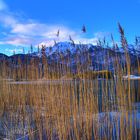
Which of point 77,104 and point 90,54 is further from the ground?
point 90,54

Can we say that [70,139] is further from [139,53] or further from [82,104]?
[139,53]

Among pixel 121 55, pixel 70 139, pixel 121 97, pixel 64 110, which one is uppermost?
pixel 121 55

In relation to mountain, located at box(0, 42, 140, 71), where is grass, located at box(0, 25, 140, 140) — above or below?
below

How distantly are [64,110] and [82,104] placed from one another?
251mm

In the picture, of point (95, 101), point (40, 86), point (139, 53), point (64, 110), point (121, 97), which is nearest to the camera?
point (139, 53)

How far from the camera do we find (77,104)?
2875mm

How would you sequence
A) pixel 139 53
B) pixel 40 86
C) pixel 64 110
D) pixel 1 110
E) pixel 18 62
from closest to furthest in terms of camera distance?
1. pixel 139 53
2. pixel 64 110
3. pixel 40 86
4. pixel 18 62
5. pixel 1 110

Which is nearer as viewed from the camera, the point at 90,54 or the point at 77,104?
the point at 90,54

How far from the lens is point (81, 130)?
274 centimetres

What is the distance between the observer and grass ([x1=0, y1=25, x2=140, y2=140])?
2.30 metres

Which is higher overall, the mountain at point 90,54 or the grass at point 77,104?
the mountain at point 90,54

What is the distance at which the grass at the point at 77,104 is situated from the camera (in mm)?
2297

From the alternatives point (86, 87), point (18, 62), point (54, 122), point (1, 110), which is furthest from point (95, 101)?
point (1, 110)

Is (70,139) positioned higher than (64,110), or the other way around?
(64,110)
